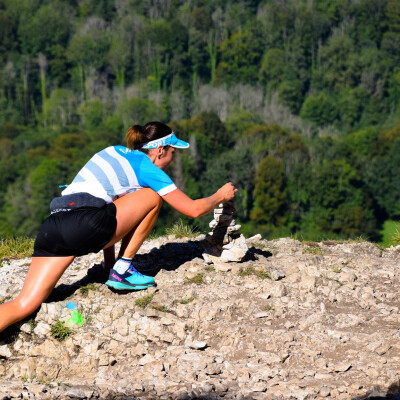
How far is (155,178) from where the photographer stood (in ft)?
20.5

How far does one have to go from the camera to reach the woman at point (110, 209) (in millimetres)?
6086

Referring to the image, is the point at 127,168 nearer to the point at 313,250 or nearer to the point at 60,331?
the point at 60,331

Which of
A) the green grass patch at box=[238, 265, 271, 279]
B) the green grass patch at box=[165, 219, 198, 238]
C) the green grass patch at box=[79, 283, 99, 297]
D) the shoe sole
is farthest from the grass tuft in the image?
the green grass patch at box=[165, 219, 198, 238]

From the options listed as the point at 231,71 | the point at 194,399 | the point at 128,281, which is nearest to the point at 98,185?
the point at 128,281

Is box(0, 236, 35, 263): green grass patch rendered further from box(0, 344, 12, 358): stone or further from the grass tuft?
the grass tuft

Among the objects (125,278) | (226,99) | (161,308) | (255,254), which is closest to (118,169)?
(125,278)

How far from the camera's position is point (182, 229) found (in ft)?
29.9

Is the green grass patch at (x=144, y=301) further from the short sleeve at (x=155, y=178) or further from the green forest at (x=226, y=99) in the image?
the green forest at (x=226, y=99)

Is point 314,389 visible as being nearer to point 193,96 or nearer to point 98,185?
point 98,185

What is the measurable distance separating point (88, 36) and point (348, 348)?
174183mm

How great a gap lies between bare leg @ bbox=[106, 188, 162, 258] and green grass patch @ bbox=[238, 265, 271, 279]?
1.23 metres

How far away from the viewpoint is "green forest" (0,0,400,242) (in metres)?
92.6

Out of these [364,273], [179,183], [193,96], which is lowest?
[193,96]

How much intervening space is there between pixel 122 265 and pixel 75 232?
0.69m
